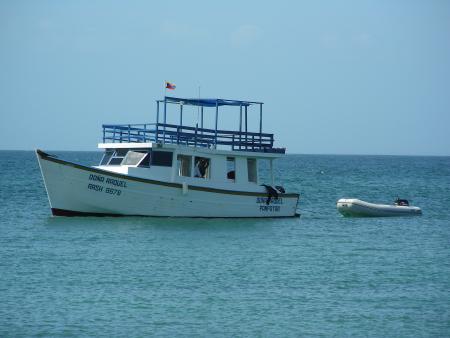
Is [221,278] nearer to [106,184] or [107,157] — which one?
[106,184]

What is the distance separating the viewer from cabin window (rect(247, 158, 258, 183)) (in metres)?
34.5

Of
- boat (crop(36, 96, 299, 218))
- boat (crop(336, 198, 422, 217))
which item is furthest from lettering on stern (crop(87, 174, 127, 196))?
boat (crop(336, 198, 422, 217))

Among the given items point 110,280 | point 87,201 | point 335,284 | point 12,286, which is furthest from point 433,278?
point 87,201

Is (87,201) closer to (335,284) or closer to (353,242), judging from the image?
(353,242)

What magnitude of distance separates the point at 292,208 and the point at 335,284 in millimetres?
14499

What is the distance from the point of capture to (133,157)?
104ft

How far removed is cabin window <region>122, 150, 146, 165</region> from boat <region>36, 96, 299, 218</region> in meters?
0.04

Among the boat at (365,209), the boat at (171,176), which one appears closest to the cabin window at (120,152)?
the boat at (171,176)

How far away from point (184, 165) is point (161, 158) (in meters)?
1.17

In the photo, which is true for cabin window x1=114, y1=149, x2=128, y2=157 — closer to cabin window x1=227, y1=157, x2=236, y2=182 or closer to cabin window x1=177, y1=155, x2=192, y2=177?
A: cabin window x1=177, y1=155, x2=192, y2=177

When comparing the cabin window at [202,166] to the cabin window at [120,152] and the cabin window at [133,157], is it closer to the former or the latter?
the cabin window at [133,157]

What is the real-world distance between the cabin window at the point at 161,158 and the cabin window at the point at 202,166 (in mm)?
1210

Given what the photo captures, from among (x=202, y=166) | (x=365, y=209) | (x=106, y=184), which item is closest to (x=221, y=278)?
(x=106, y=184)

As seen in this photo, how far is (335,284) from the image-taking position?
845 inches
